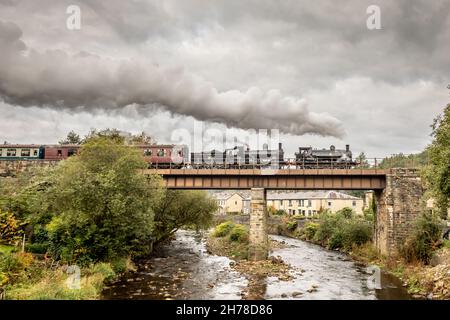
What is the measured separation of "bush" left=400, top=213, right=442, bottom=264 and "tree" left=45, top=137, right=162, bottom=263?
67.4 ft

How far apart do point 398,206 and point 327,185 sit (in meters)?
6.37

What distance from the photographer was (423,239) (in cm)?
2589

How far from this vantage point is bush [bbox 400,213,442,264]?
2547 centimetres

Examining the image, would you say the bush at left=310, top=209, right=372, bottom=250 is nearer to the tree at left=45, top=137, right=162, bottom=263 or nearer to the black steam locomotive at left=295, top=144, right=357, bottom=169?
the black steam locomotive at left=295, top=144, right=357, bottom=169

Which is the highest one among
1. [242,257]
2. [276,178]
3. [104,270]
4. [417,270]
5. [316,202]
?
[276,178]

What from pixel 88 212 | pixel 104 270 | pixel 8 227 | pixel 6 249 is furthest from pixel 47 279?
pixel 88 212

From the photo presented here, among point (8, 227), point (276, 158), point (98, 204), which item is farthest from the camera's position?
point (276, 158)

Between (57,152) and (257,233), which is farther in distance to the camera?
(57,152)

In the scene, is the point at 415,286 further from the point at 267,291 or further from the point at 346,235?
the point at 346,235

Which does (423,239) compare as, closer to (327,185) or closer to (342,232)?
(327,185)

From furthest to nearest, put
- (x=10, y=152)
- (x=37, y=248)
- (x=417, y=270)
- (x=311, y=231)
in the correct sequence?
(x=311, y=231) < (x=10, y=152) < (x=37, y=248) < (x=417, y=270)

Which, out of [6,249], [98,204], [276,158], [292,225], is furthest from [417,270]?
[292,225]

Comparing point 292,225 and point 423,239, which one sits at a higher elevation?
point 423,239

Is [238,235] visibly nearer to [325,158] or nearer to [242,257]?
[242,257]
